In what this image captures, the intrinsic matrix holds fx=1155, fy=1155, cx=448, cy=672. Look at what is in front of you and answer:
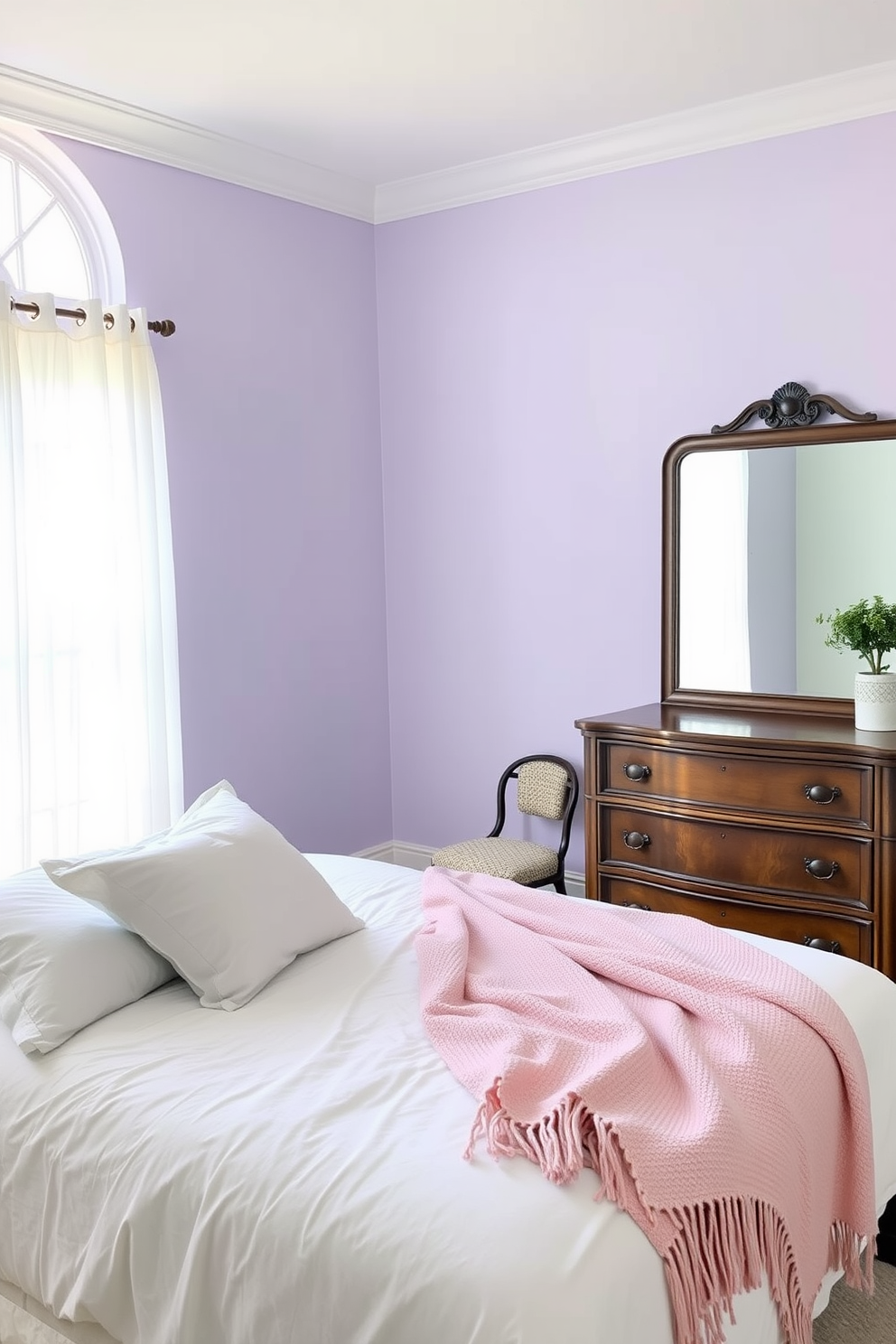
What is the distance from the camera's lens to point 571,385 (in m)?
4.16

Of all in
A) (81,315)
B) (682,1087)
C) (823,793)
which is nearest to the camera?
(682,1087)

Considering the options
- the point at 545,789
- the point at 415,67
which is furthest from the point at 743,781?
the point at 415,67

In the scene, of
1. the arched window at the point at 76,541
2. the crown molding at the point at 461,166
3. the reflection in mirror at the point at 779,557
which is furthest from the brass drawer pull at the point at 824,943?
the crown molding at the point at 461,166

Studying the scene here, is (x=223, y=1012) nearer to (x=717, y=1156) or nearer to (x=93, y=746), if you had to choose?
(x=717, y=1156)

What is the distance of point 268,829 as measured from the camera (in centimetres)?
263

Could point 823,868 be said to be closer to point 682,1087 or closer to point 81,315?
point 682,1087

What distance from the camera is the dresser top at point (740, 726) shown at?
10.3ft

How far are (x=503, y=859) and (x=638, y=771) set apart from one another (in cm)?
65

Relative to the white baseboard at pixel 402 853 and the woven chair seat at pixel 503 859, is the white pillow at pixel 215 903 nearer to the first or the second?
the woven chair seat at pixel 503 859

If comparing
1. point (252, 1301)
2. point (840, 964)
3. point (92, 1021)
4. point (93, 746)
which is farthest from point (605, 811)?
point (252, 1301)

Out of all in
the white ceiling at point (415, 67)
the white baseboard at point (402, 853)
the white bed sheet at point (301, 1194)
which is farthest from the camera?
the white baseboard at point (402, 853)

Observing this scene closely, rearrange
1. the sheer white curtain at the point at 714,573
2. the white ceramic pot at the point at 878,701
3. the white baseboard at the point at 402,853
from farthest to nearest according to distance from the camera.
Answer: the white baseboard at the point at 402,853 → the sheer white curtain at the point at 714,573 → the white ceramic pot at the point at 878,701

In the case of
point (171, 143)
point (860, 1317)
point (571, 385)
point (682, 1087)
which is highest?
point (171, 143)

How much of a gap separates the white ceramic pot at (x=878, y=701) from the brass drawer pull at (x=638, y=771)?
0.63 m
